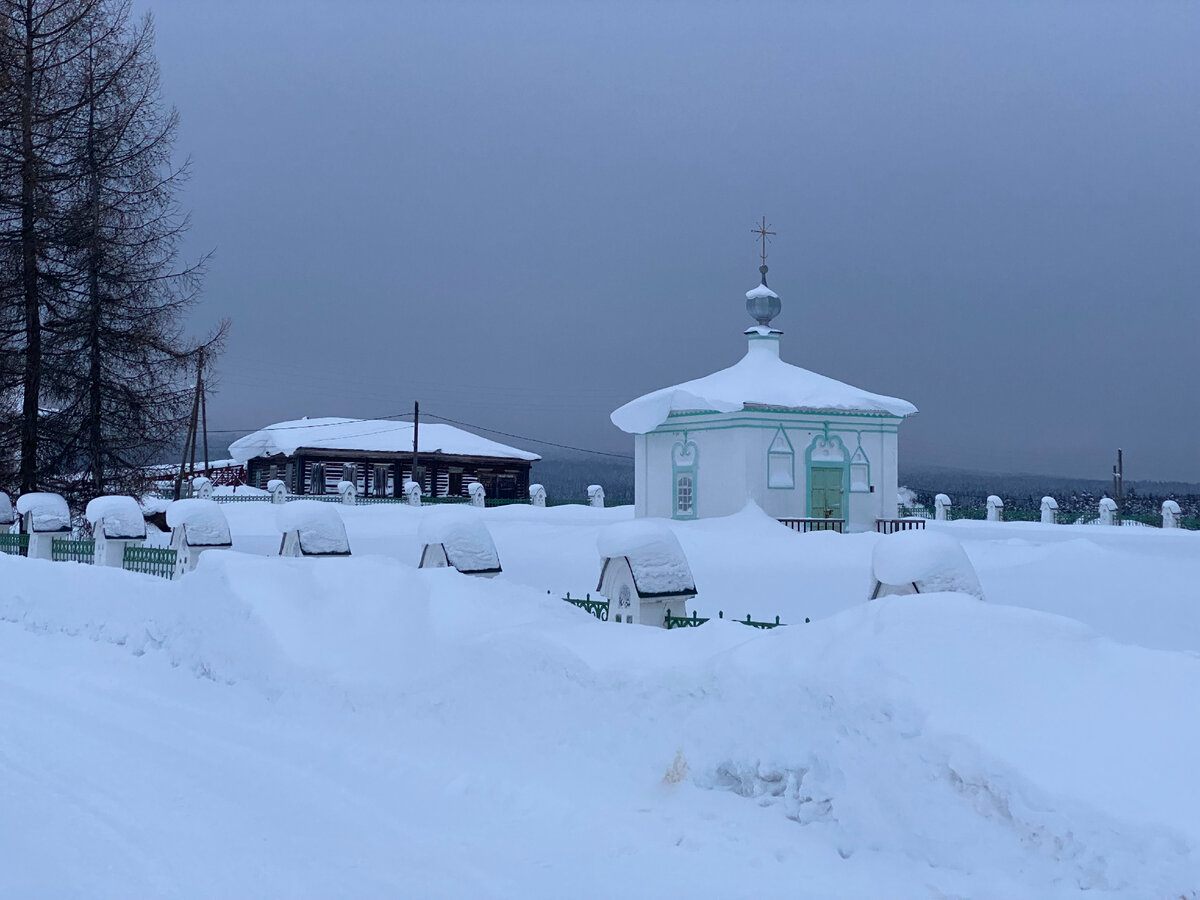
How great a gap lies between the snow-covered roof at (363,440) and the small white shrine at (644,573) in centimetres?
3491

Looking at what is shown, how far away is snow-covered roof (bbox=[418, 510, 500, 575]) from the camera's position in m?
10.6

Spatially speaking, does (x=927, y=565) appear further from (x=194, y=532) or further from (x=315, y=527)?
(x=194, y=532)

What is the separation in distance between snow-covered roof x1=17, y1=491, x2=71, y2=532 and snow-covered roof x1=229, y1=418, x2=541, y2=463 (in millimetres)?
25191

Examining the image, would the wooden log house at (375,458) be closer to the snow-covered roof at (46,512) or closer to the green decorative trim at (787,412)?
the green decorative trim at (787,412)

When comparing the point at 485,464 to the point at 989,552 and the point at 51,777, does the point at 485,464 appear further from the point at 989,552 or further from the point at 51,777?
the point at 51,777

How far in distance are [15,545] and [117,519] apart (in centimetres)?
412

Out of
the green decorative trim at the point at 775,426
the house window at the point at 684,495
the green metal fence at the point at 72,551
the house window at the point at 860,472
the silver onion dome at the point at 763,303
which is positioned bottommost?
the green metal fence at the point at 72,551

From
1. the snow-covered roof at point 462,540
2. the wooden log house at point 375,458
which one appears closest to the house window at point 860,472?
the snow-covered roof at point 462,540

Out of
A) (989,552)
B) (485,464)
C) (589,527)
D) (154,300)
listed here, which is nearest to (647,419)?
(589,527)

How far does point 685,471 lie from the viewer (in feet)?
72.8

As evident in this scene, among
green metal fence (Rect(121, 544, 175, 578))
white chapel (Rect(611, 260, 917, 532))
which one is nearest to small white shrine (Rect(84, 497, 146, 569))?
green metal fence (Rect(121, 544, 175, 578))

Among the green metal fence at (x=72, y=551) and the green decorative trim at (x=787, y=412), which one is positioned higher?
the green decorative trim at (x=787, y=412)

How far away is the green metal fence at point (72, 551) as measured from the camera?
15328mm

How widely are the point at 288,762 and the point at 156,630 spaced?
494 cm
